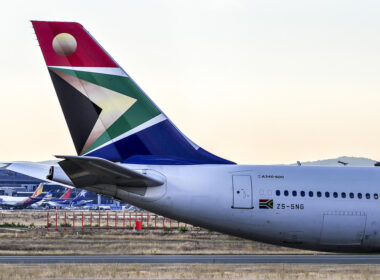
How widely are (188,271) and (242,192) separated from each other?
19.5ft

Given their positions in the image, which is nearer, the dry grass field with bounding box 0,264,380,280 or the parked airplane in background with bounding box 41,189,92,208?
the dry grass field with bounding box 0,264,380,280

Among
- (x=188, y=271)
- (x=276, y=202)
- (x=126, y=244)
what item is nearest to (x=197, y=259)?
(x=188, y=271)

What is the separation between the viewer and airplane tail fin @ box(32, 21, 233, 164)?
995 inches

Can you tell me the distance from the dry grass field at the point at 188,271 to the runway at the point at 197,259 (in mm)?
2185

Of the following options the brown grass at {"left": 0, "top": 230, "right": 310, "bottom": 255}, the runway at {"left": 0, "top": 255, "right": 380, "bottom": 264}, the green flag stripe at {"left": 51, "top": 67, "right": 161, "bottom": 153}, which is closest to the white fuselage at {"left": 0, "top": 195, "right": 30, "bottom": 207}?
the brown grass at {"left": 0, "top": 230, "right": 310, "bottom": 255}

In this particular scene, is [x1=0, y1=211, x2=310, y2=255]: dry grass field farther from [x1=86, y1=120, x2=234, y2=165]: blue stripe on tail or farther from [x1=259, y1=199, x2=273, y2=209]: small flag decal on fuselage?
[x1=259, y1=199, x2=273, y2=209]: small flag decal on fuselage

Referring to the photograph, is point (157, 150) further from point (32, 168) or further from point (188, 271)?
point (188, 271)

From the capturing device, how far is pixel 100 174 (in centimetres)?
2347

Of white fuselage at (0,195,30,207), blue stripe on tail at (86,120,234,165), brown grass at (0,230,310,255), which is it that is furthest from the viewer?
white fuselage at (0,195,30,207)

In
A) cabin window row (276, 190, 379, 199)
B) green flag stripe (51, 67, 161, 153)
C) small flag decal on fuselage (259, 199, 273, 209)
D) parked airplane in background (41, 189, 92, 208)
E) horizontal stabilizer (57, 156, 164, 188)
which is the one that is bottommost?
parked airplane in background (41, 189, 92, 208)

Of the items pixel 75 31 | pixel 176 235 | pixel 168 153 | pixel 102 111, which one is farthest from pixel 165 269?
pixel 176 235

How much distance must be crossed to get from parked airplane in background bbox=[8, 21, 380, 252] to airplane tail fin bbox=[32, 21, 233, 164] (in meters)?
0.03

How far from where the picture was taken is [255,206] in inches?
1014

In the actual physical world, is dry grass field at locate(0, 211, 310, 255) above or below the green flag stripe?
Result: below
